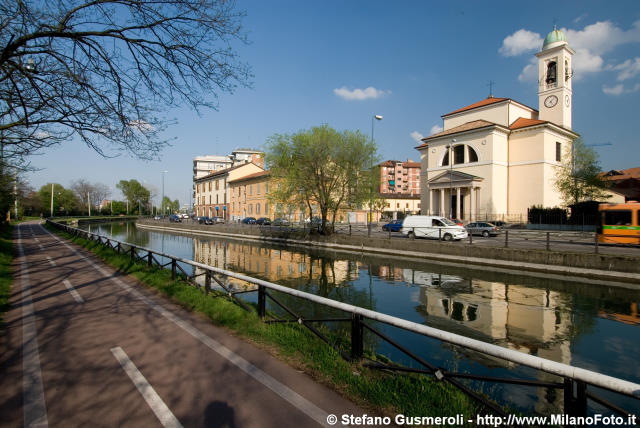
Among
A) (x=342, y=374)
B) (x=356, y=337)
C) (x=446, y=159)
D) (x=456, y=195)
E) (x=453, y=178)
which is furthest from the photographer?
(x=446, y=159)

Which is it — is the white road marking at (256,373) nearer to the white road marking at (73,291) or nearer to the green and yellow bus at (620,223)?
the white road marking at (73,291)

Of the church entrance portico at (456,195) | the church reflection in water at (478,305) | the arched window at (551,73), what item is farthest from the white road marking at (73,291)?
the arched window at (551,73)

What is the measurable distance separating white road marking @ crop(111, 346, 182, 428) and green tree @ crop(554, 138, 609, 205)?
128ft

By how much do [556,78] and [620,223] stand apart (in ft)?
101

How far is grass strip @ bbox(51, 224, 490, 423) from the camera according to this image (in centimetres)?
331

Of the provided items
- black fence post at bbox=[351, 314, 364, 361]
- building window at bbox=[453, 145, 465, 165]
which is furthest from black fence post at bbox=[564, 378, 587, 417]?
building window at bbox=[453, 145, 465, 165]

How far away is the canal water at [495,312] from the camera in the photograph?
6.20 metres

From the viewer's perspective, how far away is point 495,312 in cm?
1000

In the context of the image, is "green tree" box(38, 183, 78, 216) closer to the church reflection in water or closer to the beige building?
the beige building

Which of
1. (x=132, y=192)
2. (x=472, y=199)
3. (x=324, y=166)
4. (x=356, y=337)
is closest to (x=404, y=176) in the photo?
(x=472, y=199)

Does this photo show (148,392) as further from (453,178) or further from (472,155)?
(472,155)

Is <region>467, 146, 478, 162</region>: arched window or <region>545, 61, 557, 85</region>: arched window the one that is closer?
<region>467, 146, 478, 162</region>: arched window

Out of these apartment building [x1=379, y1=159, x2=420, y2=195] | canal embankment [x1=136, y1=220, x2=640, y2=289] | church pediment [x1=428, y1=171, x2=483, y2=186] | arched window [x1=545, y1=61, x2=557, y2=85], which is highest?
arched window [x1=545, y1=61, x2=557, y2=85]

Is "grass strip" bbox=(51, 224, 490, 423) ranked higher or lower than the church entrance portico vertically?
lower
